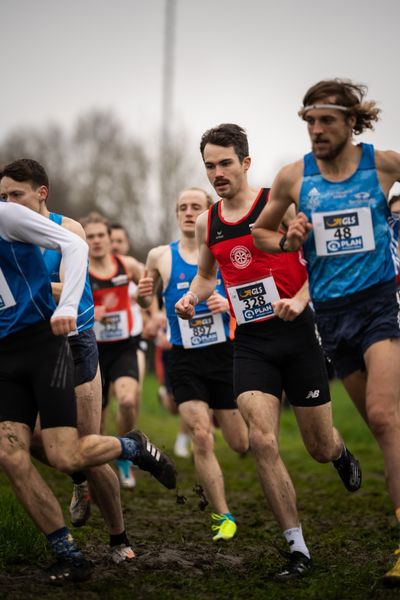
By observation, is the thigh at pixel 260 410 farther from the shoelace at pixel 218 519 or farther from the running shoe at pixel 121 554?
the shoelace at pixel 218 519

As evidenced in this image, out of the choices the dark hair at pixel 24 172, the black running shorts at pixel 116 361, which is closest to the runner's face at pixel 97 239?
the black running shorts at pixel 116 361

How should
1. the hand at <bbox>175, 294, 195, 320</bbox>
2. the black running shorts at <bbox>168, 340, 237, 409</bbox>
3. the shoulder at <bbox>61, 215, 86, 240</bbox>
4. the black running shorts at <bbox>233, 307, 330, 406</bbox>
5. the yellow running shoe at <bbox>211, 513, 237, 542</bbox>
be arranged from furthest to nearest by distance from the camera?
the black running shorts at <bbox>168, 340, 237, 409</bbox>, the yellow running shoe at <bbox>211, 513, 237, 542</bbox>, the hand at <bbox>175, 294, 195, 320</bbox>, the shoulder at <bbox>61, 215, 86, 240</bbox>, the black running shorts at <bbox>233, 307, 330, 406</bbox>

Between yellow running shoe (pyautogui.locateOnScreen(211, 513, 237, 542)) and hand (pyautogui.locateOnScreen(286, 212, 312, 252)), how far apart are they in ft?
9.11

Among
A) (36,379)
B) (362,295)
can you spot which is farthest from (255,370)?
(36,379)

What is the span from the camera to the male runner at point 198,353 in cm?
788

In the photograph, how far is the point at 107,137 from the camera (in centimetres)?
4612

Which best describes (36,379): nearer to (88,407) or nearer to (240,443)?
(88,407)

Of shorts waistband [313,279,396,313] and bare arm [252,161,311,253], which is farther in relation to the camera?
shorts waistband [313,279,396,313]

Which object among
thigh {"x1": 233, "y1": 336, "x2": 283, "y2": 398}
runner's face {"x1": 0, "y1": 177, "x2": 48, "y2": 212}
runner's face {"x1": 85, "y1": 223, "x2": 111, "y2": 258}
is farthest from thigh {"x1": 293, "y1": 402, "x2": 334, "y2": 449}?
runner's face {"x1": 85, "y1": 223, "x2": 111, "y2": 258}

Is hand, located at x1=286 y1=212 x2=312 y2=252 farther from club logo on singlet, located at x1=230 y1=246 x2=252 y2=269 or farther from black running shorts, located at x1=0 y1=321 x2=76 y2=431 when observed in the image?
black running shorts, located at x1=0 y1=321 x2=76 y2=431

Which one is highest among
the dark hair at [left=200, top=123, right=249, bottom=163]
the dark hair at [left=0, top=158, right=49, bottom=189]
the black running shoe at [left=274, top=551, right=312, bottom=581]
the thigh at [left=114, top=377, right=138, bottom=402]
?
the dark hair at [left=200, top=123, right=249, bottom=163]

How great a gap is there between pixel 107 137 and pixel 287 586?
4185 cm

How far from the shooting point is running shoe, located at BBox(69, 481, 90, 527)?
23.7ft

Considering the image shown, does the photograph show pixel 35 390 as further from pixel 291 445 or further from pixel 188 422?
pixel 291 445
